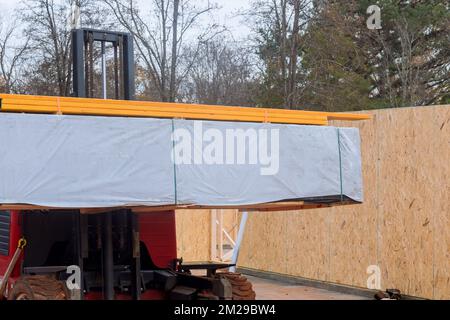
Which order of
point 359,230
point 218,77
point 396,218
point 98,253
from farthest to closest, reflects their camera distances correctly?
point 218,77 → point 359,230 → point 396,218 → point 98,253

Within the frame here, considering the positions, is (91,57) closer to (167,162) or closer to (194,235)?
(167,162)

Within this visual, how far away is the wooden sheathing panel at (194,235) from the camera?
61.3 ft

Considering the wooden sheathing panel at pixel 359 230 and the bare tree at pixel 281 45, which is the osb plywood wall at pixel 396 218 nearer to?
the wooden sheathing panel at pixel 359 230

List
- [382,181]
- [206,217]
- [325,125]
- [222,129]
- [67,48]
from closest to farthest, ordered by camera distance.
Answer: [222,129] → [325,125] → [382,181] → [206,217] → [67,48]

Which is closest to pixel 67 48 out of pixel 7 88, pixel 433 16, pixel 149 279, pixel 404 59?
pixel 7 88

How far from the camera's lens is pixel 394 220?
11656mm

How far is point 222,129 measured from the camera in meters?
5.91

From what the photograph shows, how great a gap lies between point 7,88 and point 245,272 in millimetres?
14416

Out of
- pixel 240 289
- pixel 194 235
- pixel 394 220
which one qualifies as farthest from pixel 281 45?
pixel 240 289

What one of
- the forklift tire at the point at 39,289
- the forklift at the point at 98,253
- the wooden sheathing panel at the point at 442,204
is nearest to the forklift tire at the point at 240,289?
the forklift at the point at 98,253

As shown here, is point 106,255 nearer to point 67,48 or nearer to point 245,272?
point 245,272

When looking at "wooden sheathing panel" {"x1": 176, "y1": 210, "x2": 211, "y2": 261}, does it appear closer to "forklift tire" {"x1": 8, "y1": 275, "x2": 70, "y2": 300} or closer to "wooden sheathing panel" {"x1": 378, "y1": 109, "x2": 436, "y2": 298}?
"wooden sheathing panel" {"x1": 378, "y1": 109, "x2": 436, "y2": 298}

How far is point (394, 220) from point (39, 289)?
685 cm

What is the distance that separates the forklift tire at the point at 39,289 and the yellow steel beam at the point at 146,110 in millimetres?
1726
